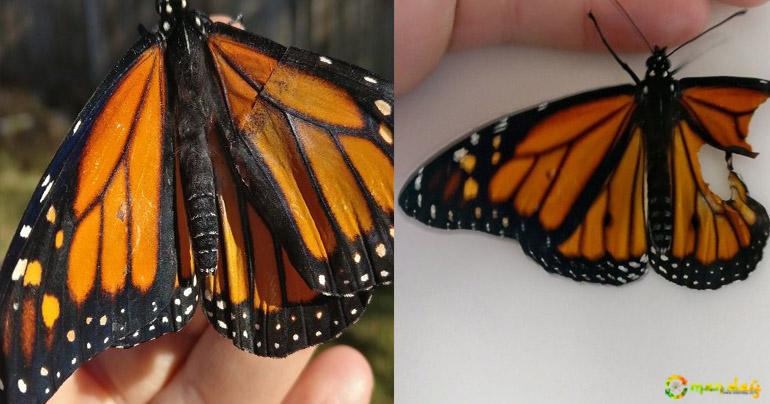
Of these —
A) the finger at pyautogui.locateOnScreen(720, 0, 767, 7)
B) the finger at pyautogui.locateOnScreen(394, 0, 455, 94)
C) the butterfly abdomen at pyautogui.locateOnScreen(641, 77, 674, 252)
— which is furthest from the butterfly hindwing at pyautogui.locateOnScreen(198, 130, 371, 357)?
the finger at pyautogui.locateOnScreen(720, 0, 767, 7)

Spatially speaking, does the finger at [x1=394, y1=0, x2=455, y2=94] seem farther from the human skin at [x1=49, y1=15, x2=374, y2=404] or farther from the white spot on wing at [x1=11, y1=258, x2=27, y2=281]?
the white spot on wing at [x1=11, y1=258, x2=27, y2=281]

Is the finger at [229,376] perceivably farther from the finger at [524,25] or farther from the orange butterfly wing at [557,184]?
the finger at [524,25]

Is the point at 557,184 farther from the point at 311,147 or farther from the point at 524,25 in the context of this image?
the point at 311,147

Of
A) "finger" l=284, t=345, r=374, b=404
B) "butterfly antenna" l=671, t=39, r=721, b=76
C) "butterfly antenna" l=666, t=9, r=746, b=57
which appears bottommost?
"finger" l=284, t=345, r=374, b=404

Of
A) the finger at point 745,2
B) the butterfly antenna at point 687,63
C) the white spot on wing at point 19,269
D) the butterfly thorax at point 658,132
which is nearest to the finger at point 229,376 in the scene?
the white spot on wing at point 19,269

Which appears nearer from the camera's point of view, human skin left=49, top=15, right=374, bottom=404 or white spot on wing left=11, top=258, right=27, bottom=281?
white spot on wing left=11, top=258, right=27, bottom=281

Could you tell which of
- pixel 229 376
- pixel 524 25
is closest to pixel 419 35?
pixel 524 25
